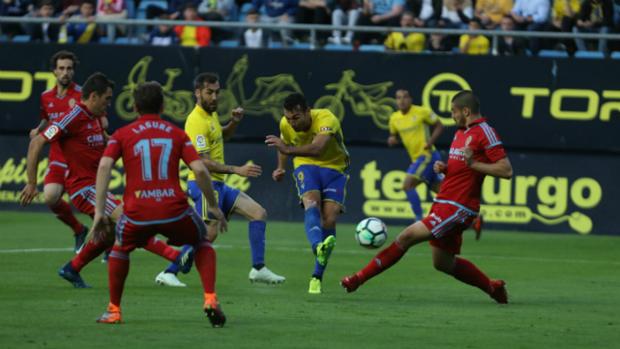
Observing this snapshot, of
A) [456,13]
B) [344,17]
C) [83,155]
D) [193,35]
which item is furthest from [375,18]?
[83,155]

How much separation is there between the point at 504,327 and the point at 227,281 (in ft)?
14.6

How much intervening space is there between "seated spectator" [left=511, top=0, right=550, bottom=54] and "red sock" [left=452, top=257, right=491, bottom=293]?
10855mm

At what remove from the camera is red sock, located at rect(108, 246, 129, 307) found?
10062 millimetres

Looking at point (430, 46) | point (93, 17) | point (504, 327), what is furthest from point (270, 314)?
point (93, 17)

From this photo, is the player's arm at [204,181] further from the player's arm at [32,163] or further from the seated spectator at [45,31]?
the seated spectator at [45,31]

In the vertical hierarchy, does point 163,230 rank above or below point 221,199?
above

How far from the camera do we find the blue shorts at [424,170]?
21562 millimetres

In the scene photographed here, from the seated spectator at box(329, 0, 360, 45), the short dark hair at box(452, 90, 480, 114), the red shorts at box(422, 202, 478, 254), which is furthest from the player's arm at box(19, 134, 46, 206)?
the seated spectator at box(329, 0, 360, 45)

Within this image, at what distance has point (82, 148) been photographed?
44.4 ft

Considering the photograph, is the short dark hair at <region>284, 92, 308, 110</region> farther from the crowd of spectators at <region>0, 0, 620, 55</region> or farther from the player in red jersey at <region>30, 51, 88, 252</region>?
the crowd of spectators at <region>0, 0, 620, 55</region>

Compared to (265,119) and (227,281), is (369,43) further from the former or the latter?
(227,281)

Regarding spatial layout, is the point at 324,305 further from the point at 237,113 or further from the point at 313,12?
the point at 313,12

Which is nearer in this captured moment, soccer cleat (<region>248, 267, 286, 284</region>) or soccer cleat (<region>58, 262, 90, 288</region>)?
soccer cleat (<region>58, 262, 90, 288</region>)

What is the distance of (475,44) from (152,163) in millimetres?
13651
